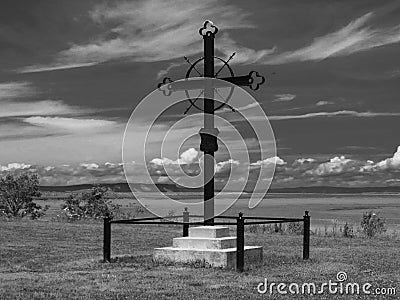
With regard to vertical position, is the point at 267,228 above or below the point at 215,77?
below

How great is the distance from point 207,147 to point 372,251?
21.8 feet

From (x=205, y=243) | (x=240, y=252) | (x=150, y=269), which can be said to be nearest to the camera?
(x=240, y=252)

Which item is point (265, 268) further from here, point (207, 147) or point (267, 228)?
point (267, 228)

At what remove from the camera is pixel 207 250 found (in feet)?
48.3

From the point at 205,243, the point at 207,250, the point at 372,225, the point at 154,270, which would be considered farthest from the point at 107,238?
the point at 372,225

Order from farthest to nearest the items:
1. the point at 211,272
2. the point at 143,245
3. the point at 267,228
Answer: the point at 267,228
the point at 143,245
the point at 211,272

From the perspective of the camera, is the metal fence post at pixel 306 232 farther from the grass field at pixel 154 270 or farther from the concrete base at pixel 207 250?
the concrete base at pixel 207 250

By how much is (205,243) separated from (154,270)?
1311 mm

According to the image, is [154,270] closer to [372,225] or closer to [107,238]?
[107,238]

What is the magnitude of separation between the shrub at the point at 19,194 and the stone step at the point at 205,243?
114ft

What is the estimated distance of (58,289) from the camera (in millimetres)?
11883

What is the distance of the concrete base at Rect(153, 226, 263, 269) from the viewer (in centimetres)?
1452

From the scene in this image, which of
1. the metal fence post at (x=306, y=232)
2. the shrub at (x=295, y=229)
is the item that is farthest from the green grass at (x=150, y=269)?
the shrub at (x=295, y=229)

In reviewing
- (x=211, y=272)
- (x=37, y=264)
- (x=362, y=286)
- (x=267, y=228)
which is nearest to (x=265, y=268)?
(x=211, y=272)
